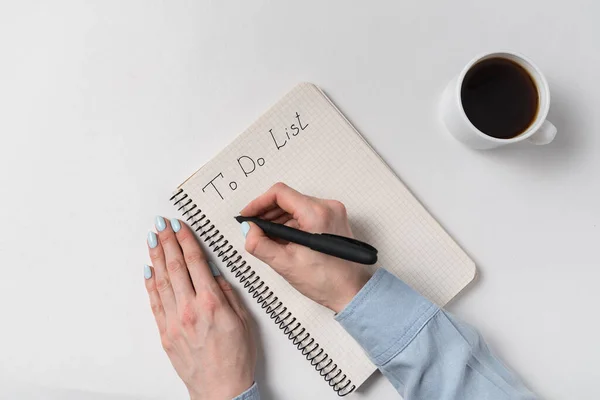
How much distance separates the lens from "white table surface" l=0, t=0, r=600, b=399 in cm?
67

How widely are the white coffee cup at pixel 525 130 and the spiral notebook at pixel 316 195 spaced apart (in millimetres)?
110

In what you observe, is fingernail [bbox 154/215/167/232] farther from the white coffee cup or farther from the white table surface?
the white coffee cup

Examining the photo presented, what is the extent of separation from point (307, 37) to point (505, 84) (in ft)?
0.88

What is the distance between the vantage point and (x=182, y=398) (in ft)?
2.23

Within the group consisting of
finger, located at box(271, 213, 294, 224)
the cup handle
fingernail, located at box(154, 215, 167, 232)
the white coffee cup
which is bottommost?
the cup handle

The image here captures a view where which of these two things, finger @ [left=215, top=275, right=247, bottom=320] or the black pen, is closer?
the black pen

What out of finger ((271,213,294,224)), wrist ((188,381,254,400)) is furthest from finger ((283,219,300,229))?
wrist ((188,381,254,400))

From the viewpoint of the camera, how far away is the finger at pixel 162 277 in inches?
26.5

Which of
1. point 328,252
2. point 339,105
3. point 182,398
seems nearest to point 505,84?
point 339,105

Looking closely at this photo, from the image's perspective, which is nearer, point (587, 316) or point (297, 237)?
point (297, 237)

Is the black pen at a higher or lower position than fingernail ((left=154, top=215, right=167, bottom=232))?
lower

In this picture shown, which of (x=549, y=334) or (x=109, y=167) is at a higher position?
(x=109, y=167)

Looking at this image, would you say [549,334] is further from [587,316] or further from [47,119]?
[47,119]

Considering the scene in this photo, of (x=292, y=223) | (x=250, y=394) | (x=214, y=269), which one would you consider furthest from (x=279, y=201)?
(x=250, y=394)
